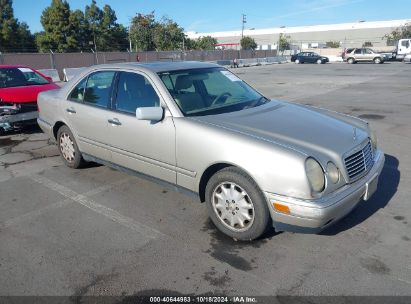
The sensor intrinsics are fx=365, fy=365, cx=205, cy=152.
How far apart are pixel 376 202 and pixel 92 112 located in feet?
11.7

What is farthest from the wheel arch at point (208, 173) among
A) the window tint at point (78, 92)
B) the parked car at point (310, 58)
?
the parked car at point (310, 58)

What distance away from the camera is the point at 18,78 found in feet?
27.8

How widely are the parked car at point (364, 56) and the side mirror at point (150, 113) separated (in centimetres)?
3977

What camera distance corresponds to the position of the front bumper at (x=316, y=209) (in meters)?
2.88

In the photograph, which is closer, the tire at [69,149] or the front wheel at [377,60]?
the tire at [69,149]

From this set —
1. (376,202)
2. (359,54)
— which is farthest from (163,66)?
(359,54)

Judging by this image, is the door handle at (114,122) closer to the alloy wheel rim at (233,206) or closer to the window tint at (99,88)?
the window tint at (99,88)

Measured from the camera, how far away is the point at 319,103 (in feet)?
37.2

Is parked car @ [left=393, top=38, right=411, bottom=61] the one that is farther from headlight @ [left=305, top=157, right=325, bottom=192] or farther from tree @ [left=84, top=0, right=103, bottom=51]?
tree @ [left=84, top=0, right=103, bottom=51]

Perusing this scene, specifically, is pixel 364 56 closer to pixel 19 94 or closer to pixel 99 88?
pixel 19 94

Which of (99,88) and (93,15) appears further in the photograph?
(93,15)

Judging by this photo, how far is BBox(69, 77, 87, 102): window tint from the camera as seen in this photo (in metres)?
4.96

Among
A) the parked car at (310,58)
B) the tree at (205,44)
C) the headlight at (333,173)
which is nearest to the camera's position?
the headlight at (333,173)

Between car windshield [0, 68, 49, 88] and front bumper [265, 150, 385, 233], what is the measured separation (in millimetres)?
7388
